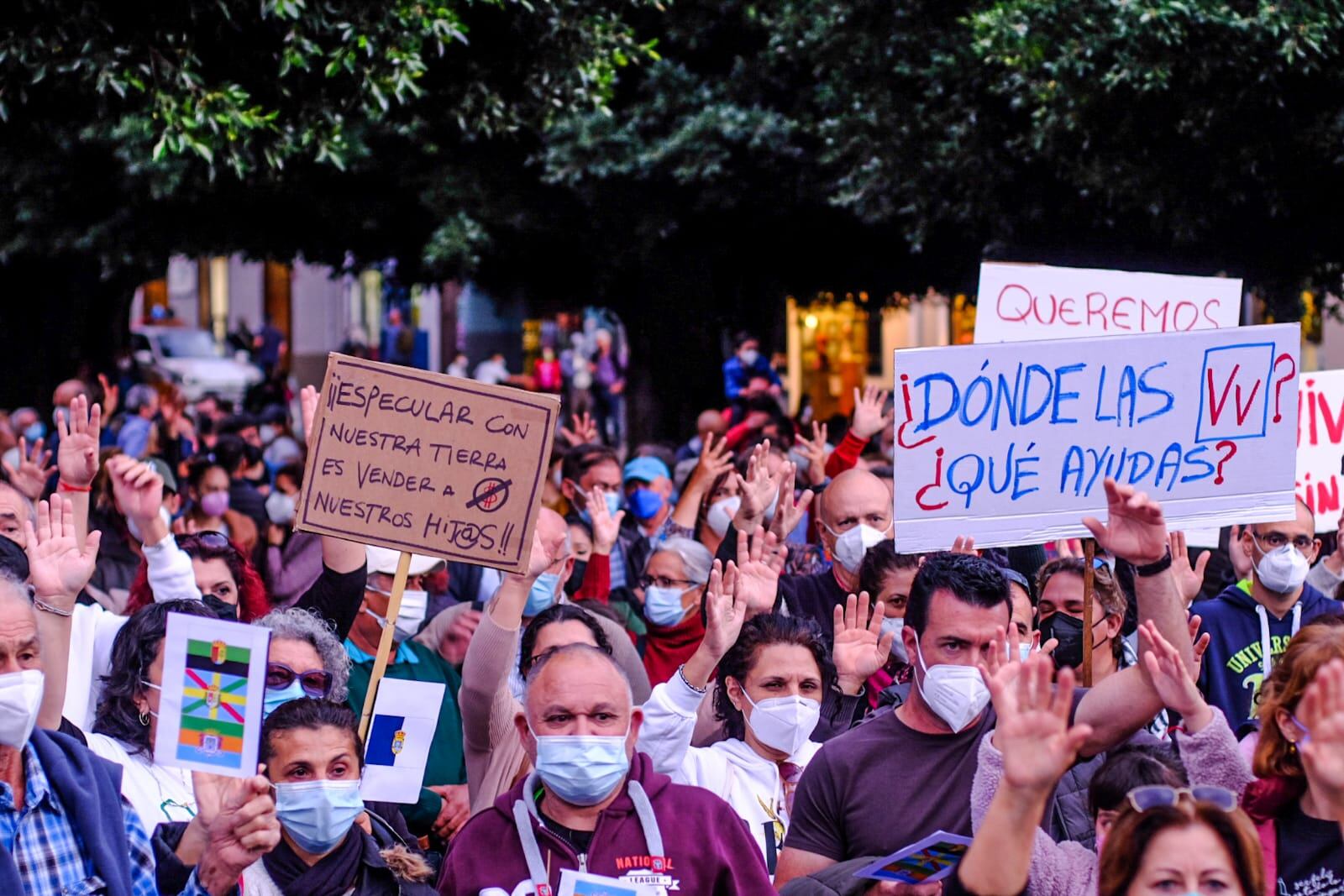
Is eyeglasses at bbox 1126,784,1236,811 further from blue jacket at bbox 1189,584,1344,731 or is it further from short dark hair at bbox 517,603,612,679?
blue jacket at bbox 1189,584,1344,731

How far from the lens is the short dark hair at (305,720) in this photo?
404cm

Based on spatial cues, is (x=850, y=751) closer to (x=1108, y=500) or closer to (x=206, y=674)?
(x=1108, y=500)

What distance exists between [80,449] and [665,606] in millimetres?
2175

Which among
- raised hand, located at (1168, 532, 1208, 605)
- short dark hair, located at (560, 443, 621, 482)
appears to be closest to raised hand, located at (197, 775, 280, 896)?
raised hand, located at (1168, 532, 1208, 605)

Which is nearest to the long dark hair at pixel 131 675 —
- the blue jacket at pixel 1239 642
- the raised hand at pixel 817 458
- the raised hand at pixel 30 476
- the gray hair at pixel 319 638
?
the gray hair at pixel 319 638

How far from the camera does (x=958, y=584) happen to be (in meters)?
4.27

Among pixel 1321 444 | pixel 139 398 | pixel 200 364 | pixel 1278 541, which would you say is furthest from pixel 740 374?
pixel 200 364

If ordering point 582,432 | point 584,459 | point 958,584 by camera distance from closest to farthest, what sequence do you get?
point 958,584, point 584,459, point 582,432

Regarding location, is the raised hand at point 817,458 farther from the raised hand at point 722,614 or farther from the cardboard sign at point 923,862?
the cardboard sign at point 923,862

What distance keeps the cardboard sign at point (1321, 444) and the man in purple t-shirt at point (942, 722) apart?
259cm

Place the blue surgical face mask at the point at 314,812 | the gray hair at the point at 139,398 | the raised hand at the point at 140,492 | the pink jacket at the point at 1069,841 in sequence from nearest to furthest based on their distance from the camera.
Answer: the pink jacket at the point at 1069,841 < the blue surgical face mask at the point at 314,812 < the raised hand at the point at 140,492 < the gray hair at the point at 139,398

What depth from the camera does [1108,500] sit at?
4.23 m

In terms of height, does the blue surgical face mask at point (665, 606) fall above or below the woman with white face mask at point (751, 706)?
above

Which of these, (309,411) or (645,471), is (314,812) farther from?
(645,471)
